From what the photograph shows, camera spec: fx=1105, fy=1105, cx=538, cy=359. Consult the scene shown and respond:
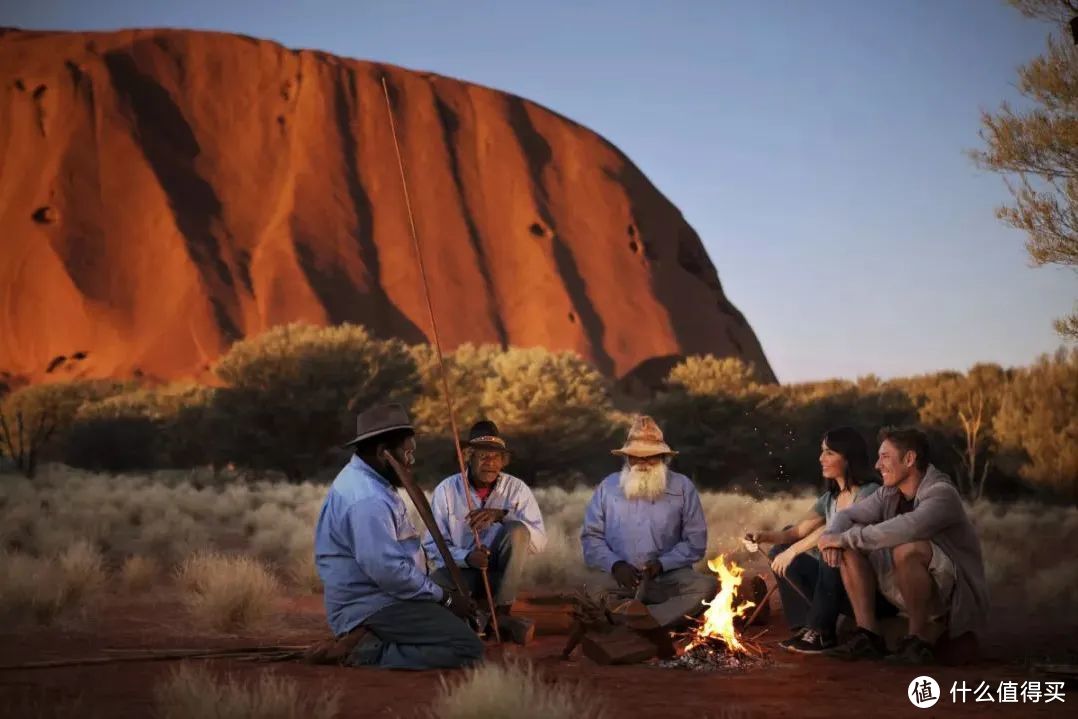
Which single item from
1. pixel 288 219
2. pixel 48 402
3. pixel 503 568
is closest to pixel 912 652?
pixel 503 568

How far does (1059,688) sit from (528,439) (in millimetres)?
26360

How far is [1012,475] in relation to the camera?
1025 inches

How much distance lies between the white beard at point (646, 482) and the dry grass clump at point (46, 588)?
4.66m

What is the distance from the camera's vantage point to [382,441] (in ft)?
22.3

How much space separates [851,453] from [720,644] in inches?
70.0

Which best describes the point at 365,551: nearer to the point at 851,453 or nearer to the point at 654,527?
the point at 654,527

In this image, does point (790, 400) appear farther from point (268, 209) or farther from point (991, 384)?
point (268, 209)

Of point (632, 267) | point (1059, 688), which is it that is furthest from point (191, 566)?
point (632, 267)

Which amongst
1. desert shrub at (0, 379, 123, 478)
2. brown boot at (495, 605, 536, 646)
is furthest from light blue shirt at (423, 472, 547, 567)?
desert shrub at (0, 379, 123, 478)

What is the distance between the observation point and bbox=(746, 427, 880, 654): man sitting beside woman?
305 inches

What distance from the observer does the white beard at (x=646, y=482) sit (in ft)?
27.8

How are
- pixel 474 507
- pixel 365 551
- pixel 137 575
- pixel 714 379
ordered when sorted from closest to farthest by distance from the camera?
pixel 365 551 → pixel 474 507 → pixel 137 575 → pixel 714 379

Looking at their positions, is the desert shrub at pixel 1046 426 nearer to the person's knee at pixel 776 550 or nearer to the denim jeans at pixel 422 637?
the person's knee at pixel 776 550

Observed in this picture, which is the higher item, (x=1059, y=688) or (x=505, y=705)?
(x=505, y=705)
